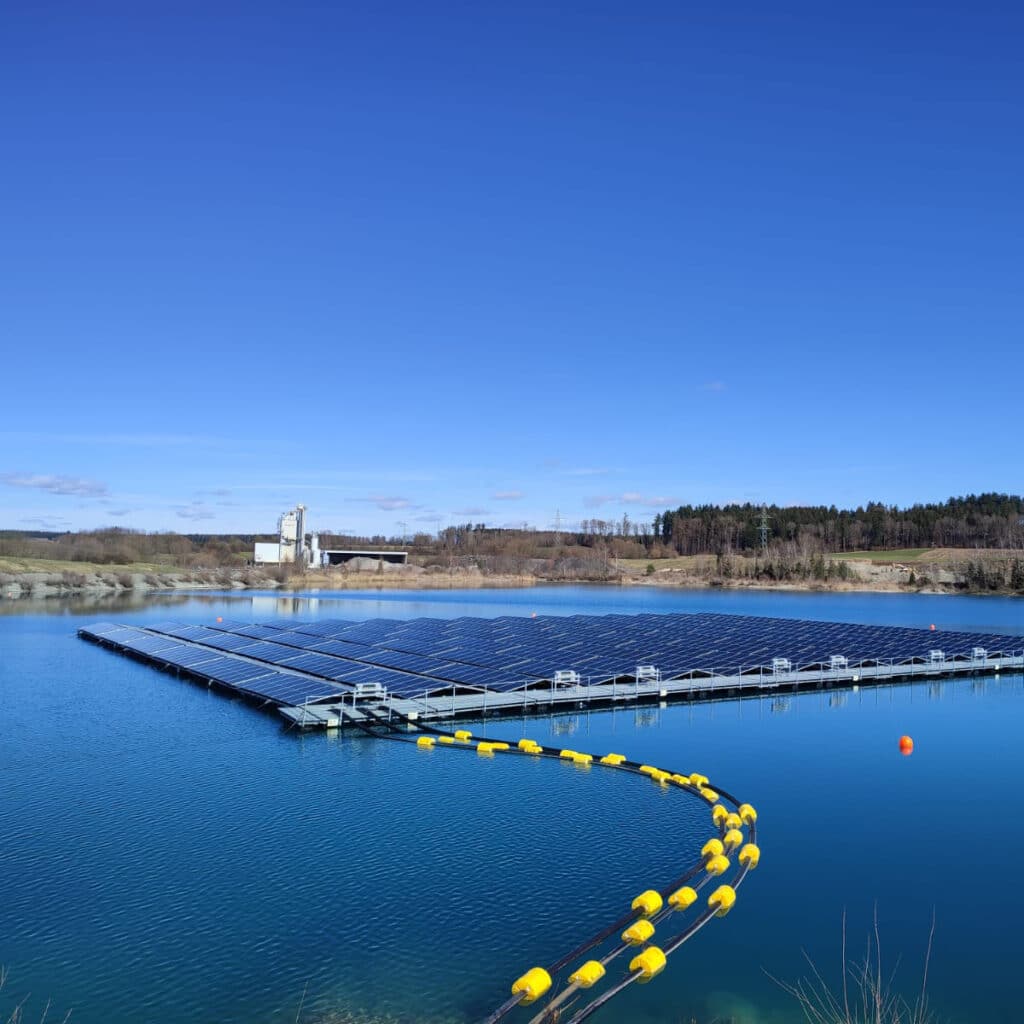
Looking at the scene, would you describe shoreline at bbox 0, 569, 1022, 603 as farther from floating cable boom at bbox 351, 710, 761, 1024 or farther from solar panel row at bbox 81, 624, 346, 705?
floating cable boom at bbox 351, 710, 761, 1024

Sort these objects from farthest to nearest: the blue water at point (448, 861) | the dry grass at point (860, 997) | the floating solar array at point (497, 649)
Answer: the floating solar array at point (497, 649) → the blue water at point (448, 861) → the dry grass at point (860, 997)

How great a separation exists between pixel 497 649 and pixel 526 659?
347cm

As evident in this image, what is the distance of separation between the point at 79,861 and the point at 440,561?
172 m

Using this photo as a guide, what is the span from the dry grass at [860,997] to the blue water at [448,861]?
11.8 inches

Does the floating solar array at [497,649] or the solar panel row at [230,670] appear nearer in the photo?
the solar panel row at [230,670]

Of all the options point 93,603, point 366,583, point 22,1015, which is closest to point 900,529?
point 366,583

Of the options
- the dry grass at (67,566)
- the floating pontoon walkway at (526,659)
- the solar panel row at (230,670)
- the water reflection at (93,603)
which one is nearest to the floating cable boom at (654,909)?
the floating pontoon walkway at (526,659)

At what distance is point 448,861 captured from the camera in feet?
58.5

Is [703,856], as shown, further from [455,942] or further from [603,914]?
[455,942]

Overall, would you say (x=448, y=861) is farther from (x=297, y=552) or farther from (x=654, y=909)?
Result: (x=297, y=552)

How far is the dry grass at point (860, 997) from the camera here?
1226 centimetres

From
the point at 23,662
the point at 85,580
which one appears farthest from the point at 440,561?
the point at 23,662

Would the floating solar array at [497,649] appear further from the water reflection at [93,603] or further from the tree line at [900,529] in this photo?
the tree line at [900,529]

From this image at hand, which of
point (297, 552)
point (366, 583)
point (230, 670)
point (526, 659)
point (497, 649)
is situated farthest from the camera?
point (297, 552)
